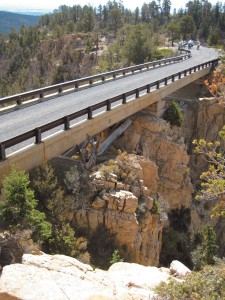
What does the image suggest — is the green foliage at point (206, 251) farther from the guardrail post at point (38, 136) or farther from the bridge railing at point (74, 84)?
the bridge railing at point (74, 84)

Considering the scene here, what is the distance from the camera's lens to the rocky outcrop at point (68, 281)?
6449mm

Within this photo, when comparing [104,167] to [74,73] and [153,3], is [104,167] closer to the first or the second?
[74,73]

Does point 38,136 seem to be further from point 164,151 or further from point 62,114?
point 164,151

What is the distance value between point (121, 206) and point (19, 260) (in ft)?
18.1

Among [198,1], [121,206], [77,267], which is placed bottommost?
[121,206]

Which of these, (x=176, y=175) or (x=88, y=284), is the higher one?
(x=88, y=284)

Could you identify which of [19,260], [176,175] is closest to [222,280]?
[19,260]

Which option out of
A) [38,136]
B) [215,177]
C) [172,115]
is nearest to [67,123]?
[38,136]

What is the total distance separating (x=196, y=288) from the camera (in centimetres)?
711

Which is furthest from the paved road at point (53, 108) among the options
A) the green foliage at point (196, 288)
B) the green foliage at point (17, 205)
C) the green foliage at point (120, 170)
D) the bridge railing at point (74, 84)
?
the green foliage at point (196, 288)

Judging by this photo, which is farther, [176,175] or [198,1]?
[198,1]

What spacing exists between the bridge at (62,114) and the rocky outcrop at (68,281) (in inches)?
151

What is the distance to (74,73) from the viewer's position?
7381 cm

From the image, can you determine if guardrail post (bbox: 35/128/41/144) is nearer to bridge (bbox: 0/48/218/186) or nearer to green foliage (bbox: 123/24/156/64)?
bridge (bbox: 0/48/218/186)
